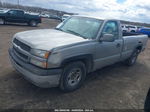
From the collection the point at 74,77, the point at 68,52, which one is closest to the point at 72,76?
the point at 74,77

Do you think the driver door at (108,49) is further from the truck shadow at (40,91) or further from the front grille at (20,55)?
the front grille at (20,55)

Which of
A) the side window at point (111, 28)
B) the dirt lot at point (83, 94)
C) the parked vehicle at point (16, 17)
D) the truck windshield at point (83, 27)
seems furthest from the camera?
the parked vehicle at point (16, 17)

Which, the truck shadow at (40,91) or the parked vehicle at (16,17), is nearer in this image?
the truck shadow at (40,91)

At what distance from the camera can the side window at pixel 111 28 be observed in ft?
15.3

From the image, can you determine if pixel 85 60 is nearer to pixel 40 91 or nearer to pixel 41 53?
pixel 41 53

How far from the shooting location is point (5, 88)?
3914 mm

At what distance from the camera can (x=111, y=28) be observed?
495cm

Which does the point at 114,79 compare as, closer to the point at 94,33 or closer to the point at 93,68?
the point at 93,68

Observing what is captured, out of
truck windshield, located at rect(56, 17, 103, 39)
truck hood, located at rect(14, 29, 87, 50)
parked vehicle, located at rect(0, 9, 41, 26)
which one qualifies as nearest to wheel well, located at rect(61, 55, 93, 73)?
truck hood, located at rect(14, 29, 87, 50)

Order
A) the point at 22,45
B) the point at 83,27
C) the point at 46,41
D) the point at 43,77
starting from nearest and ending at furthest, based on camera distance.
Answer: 1. the point at 43,77
2. the point at 46,41
3. the point at 22,45
4. the point at 83,27

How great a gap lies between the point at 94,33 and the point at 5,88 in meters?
2.67

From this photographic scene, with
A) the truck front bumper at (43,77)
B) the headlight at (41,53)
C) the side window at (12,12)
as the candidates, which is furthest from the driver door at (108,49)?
the side window at (12,12)

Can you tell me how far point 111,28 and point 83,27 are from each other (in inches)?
37.6

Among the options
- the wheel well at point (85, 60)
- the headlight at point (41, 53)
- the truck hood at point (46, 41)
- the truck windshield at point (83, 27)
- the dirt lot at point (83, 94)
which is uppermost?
the truck windshield at point (83, 27)
